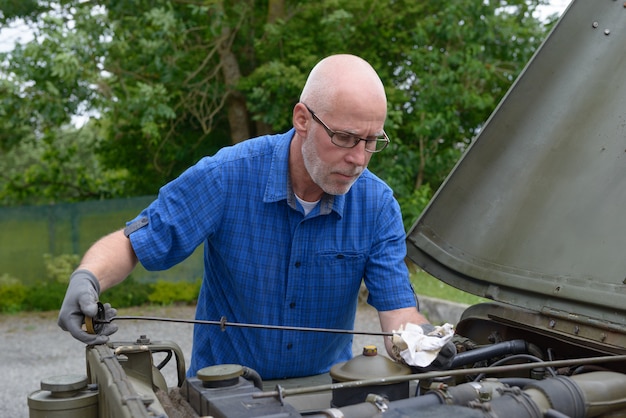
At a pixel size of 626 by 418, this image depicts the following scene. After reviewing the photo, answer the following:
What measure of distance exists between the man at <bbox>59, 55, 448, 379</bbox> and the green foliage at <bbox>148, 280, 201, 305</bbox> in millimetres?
8766

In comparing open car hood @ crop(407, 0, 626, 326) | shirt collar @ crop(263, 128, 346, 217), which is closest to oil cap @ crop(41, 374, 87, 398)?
shirt collar @ crop(263, 128, 346, 217)

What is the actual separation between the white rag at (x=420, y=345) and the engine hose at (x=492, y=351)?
273 mm

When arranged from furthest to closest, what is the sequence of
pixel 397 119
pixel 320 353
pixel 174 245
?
pixel 397 119
pixel 320 353
pixel 174 245

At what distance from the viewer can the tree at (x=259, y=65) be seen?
1026 cm

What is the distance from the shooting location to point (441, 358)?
2227 mm

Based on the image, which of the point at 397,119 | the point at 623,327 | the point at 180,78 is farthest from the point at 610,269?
the point at 180,78

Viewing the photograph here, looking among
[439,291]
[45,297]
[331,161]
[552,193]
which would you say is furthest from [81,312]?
[45,297]

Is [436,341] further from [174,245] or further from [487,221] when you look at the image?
[174,245]

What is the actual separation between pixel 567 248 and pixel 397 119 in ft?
26.8

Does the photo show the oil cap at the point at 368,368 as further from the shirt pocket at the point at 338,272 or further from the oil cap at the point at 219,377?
the shirt pocket at the point at 338,272

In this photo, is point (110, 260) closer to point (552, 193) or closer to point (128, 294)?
point (552, 193)

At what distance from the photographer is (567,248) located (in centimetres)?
245

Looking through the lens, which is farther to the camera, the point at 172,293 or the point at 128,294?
the point at 172,293

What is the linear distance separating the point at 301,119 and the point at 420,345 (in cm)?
94
